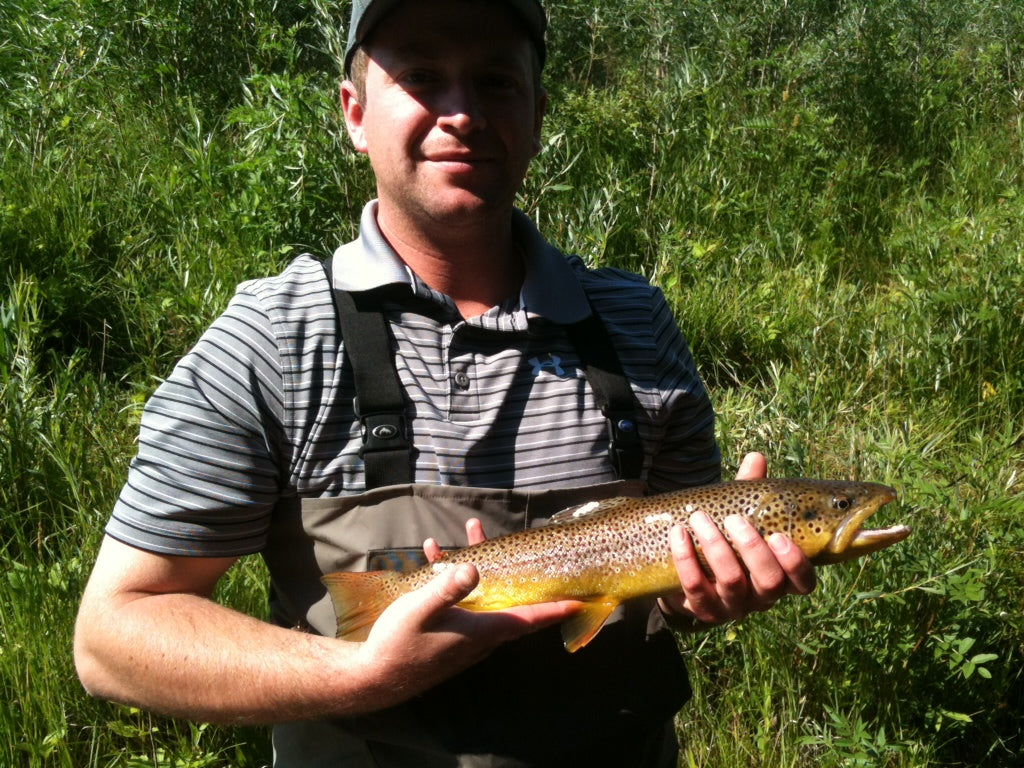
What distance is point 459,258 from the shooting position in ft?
7.50

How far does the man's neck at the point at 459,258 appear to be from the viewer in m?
2.27

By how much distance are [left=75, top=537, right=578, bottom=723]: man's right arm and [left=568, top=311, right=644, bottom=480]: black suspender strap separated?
48cm

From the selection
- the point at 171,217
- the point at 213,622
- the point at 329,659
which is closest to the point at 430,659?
the point at 329,659

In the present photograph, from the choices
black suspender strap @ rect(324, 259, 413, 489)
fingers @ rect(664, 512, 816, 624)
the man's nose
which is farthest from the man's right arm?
the man's nose

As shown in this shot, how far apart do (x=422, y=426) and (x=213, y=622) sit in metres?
0.56

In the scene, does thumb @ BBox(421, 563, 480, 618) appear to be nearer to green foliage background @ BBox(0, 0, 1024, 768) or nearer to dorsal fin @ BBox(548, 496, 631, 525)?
dorsal fin @ BBox(548, 496, 631, 525)

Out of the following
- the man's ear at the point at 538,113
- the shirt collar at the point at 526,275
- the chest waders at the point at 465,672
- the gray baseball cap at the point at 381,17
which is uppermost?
the gray baseball cap at the point at 381,17

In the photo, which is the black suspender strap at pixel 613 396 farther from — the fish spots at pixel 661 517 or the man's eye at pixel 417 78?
the man's eye at pixel 417 78

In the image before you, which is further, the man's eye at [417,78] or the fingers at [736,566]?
the man's eye at [417,78]

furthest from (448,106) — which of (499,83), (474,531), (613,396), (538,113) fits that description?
(474,531)

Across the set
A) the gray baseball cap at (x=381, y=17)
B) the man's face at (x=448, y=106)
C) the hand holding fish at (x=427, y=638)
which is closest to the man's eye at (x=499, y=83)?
the man's face at (x=448, y=106)

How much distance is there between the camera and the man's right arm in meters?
1.86

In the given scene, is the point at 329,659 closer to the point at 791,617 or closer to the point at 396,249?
the point at 396,249

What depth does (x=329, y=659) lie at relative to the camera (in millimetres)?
1895
